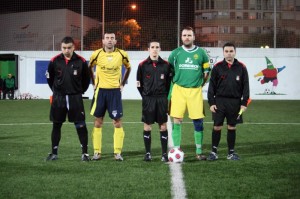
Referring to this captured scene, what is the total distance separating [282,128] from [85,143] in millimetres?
6062

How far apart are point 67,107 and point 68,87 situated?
305 millimetres

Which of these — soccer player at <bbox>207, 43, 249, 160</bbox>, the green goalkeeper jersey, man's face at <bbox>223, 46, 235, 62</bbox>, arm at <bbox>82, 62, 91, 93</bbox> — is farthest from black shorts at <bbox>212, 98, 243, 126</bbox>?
arm at <bbox>82, 62, 91, 93</bbox>

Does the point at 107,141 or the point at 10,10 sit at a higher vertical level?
the point at 10,10

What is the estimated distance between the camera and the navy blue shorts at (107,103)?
709 centimetres

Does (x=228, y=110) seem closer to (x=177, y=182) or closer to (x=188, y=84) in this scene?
(x=188, y=84)

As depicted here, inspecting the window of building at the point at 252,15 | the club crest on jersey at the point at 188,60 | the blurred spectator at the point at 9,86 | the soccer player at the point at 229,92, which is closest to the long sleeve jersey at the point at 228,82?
the soccer player at the point at 229,92

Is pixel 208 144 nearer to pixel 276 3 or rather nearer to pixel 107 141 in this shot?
pixel 107 141

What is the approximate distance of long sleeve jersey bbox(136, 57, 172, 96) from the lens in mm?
7016

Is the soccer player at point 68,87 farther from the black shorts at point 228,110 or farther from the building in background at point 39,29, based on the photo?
the building in background at point 39,29

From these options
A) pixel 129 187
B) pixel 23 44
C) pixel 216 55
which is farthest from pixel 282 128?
pixel 23 44

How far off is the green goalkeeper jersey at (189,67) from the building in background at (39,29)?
18678 millimetres

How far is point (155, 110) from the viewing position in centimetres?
700

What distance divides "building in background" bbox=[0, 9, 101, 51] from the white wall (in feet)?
3.18

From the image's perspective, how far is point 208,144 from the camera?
8711 millimetres
